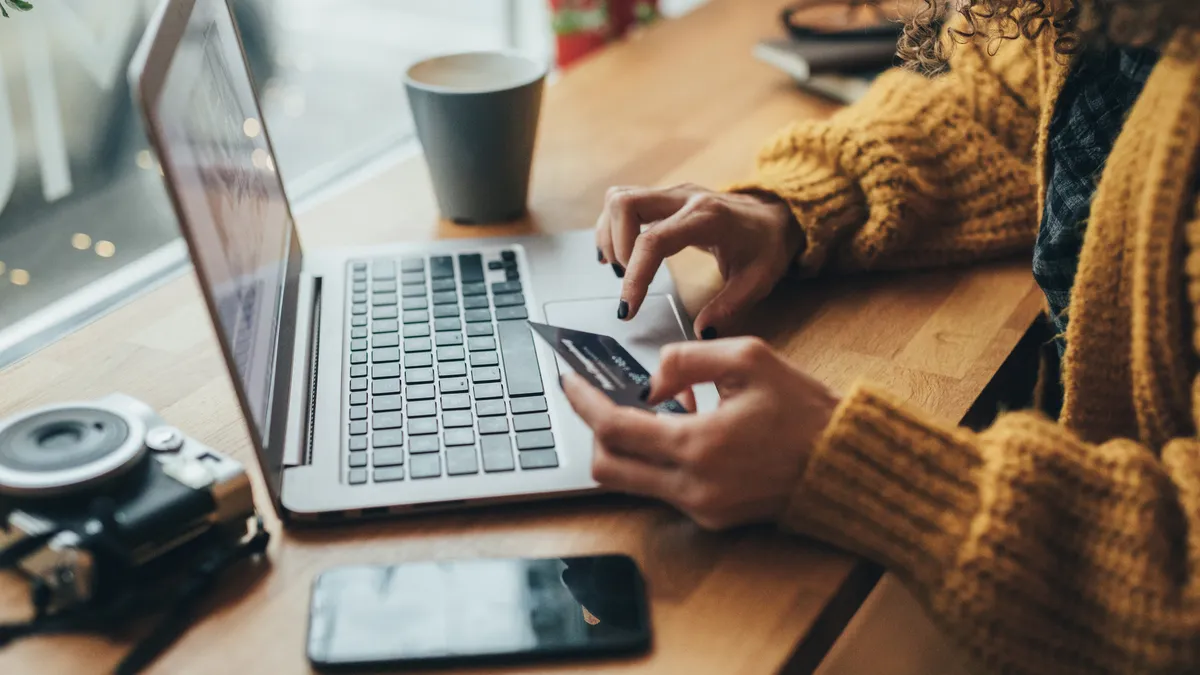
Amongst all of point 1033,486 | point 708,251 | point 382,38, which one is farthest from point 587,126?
point 382,38

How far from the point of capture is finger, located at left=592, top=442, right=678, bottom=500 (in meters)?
0.55

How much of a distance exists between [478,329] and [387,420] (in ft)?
0.41

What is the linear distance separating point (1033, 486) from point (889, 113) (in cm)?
44

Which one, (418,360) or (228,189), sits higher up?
(228,189)

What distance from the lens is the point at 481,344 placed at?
705 millimetres

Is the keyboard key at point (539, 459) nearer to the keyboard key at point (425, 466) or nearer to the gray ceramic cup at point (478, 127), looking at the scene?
the keyboard key at point (425, 466)

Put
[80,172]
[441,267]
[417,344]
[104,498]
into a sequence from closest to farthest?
[104,498], [417,344], [441,267], [80,172]

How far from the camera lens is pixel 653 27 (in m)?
1.39

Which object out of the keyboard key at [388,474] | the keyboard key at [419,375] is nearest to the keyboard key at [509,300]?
the keyboard key at [419,375]

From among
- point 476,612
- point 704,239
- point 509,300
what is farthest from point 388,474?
point 704,239

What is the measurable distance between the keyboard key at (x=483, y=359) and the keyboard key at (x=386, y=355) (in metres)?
0.05

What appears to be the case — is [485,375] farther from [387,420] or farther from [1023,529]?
[1023,529]

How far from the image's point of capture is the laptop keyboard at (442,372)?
593 mm

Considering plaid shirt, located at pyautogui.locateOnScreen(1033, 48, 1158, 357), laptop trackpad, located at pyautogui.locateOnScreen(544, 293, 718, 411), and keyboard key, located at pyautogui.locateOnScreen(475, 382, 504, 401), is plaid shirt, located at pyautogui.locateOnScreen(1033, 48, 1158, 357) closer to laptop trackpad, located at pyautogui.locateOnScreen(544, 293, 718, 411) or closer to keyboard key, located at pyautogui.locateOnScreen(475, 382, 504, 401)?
laptop trackpad, located at pyautogui.locateOnScreen(544, 293, 718, 411)
